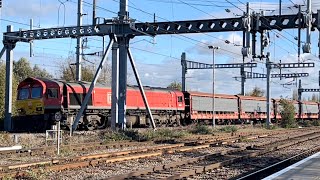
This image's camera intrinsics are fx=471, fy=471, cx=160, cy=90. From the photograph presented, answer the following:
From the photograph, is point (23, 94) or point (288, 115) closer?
point (23, 94)

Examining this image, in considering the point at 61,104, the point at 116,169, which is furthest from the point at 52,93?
the point at 116,169

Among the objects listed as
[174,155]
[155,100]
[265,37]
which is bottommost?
[174,155]

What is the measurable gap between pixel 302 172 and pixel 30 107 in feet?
73.3

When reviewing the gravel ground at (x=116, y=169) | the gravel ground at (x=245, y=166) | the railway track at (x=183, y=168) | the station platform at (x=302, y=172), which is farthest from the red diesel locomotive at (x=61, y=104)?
the station platform at (x=302, y=172)

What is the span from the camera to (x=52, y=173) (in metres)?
12.7

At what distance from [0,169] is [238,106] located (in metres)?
44.2

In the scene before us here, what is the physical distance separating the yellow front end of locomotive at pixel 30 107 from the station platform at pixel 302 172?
19.8 m

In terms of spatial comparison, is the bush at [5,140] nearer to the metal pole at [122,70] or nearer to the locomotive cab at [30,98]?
the locomotive cab at [30,98]

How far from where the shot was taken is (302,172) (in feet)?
39.3

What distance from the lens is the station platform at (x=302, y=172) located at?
10.9 metres

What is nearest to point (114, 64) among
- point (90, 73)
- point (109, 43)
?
point (109, 43)

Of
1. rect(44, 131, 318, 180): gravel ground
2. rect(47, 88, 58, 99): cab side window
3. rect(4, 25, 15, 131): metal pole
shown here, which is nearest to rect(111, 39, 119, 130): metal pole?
rect(47, 88, 58, 99): cab side window

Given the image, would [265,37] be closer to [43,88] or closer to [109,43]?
[109,43]

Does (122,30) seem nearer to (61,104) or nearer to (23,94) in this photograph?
(61,104)
